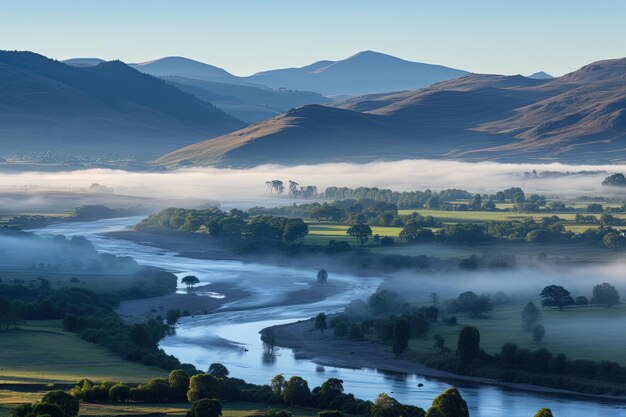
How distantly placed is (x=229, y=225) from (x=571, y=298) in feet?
220

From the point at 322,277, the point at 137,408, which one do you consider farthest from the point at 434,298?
the point at 137,408

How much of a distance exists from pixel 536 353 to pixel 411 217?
91535mm

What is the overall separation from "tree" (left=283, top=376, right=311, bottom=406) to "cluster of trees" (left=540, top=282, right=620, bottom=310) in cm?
3585

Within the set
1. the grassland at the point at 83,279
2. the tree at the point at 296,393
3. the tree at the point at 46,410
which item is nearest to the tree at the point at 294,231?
the grassland at the point at 83,279

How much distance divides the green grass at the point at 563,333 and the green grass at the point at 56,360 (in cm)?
2176

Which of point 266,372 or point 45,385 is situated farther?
point 266,372

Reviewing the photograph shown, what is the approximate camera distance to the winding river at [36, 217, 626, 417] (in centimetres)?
7044

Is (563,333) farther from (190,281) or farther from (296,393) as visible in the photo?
(190,281)

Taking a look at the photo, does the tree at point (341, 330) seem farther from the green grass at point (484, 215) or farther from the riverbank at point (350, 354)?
the green grass at point (484, 215)

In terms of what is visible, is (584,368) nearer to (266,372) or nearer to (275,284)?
(266,372)

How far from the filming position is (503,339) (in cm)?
8506

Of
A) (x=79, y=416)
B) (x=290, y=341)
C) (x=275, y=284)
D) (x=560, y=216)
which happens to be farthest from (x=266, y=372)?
(x=560, y=216)

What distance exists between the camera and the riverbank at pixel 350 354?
7739cm

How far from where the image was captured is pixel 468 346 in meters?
79.8
